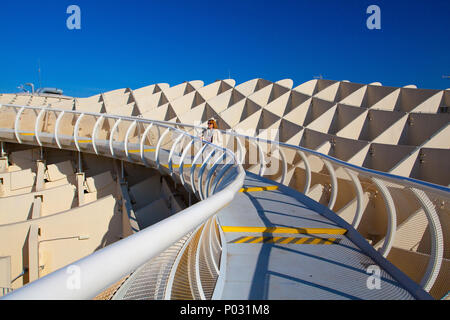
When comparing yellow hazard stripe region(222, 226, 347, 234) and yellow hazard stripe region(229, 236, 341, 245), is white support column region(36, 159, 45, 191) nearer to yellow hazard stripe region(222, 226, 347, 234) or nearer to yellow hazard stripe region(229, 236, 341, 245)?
yellow hazard stripe region(222, 226, 347, 234)

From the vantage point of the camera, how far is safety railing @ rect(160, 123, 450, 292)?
2188mm

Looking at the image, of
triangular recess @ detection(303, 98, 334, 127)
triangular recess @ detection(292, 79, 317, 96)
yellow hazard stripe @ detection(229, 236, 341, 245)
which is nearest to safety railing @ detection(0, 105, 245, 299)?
yellow hazard stripe @ detection(229, 236, 341, 245)

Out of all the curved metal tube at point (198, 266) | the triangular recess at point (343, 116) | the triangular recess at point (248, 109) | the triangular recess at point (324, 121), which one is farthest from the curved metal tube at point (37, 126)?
the triangular recess at point (343, 116)

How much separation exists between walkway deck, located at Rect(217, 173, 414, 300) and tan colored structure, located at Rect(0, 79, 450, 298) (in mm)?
777

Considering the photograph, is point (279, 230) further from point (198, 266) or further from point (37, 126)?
point (37, 126)

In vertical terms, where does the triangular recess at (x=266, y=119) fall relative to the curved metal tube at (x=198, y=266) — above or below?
above

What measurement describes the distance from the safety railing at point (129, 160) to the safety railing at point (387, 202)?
Result: 1.46 m

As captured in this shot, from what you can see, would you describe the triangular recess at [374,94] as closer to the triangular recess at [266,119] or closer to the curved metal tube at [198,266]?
the triangular recess at [266,119]

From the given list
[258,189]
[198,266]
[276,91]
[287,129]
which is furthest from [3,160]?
[198,266]

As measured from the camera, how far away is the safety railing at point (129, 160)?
67 centimetres

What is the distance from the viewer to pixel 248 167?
9.99 metres

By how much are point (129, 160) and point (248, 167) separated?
440 cm

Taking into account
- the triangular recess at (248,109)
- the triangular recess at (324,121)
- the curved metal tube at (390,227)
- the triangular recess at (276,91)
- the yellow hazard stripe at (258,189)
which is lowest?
the yellow hazard stripe at (258,189)

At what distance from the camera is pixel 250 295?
212cm
